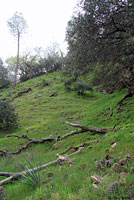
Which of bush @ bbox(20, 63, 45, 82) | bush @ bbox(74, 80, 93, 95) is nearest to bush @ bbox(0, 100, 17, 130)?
bush @ bbox(74, 80, 93, 95)

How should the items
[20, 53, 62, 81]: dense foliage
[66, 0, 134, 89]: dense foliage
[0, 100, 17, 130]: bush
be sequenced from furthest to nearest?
[20, 53, 62, 81]: dense foliage → [0, 100, 17, 130]: bush → [66, 0, 134, 89]: dense foliage

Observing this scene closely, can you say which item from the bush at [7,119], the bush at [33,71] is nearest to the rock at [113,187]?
the bush at [7,119]

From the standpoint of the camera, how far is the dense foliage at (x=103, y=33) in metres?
7.11

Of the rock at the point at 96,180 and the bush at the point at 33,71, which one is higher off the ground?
the bush at the point at 33,71

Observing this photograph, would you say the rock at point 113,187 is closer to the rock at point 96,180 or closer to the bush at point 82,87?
the rock at point 96,180

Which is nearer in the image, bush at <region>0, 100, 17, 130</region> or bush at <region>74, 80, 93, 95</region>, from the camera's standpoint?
bush at <region>0, 100, 17, 130</region>

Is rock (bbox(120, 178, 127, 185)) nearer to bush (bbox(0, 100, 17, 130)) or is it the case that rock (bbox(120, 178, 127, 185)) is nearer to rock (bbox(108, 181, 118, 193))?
rock (bbox(108, 181, 118, 193))

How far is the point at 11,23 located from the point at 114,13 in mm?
42733

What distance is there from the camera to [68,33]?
1005cm

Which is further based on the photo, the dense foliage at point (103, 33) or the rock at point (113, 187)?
the dense foliage at point (103, 33)

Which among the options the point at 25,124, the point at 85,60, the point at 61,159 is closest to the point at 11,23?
the point at 25,124

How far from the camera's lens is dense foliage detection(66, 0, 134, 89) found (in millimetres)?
7105

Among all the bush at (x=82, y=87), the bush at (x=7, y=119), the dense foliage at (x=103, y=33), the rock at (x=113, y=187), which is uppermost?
the dense foliage at (x=103, y=33)

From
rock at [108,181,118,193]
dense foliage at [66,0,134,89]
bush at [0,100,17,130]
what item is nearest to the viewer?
rock at [108,181,118,193]
